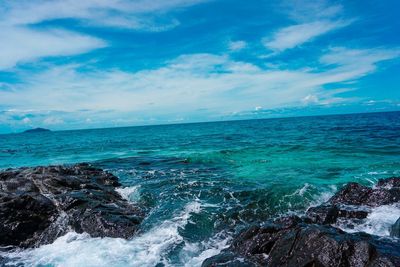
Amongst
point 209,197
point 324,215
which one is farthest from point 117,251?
point 324,215

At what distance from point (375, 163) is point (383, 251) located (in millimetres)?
19344

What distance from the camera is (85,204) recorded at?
14.7 m

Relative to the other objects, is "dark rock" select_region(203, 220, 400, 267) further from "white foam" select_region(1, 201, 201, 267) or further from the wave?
"white foam" select_region(1, 201, 201, 267)

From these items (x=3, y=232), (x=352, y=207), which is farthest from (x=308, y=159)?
(x=3, y=232)

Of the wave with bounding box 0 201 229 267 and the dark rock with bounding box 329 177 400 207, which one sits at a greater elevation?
the dark rock with bounding box 329 177 400 207

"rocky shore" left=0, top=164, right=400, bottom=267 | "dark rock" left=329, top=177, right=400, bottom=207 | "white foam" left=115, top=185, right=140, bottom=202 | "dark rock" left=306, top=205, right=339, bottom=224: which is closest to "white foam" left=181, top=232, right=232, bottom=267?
"rocky shore" left=0, top=164, right=400, bottom=267

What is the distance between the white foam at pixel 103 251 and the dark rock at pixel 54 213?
55cm

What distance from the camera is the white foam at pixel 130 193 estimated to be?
17803 mm

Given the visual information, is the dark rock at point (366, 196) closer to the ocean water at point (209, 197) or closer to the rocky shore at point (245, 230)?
the rocky shore at point (245, 230)

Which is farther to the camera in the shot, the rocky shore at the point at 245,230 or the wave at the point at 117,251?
the wave at the point at 117,251

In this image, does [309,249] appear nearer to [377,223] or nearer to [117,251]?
[377,223]

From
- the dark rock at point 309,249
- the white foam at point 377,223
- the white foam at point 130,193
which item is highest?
the dark rock at point 309,249

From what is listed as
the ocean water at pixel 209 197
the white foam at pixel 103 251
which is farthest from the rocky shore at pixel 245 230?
the ocean water at pixel 209 197

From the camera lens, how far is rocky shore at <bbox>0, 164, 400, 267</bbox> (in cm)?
763
